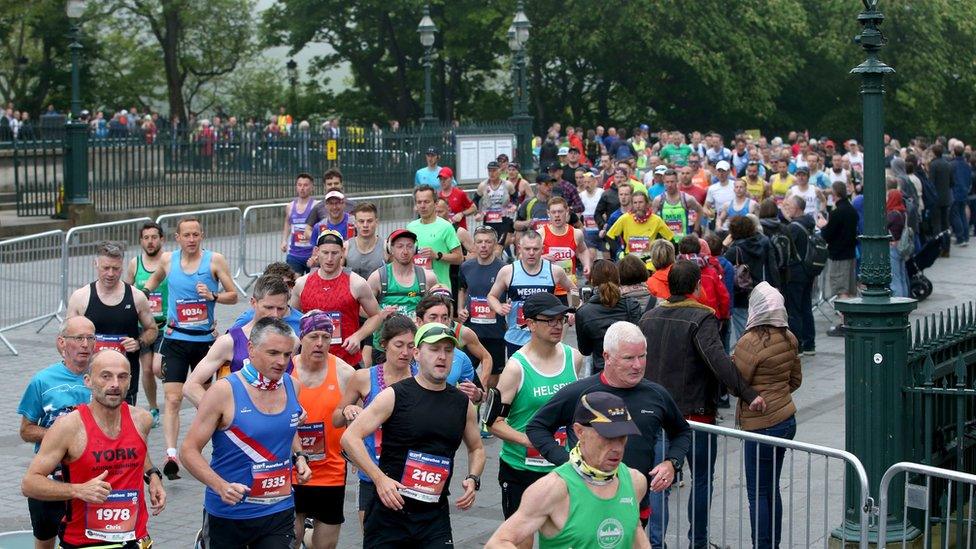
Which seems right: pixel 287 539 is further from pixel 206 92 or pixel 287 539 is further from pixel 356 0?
pixel 206 92

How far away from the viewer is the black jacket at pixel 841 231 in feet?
57.4

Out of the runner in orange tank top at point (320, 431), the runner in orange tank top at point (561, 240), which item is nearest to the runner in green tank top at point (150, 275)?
the runner in orange tank top at point (561, 240)

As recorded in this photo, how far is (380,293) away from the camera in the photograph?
11.6 m

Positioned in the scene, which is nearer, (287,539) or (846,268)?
(287,539)

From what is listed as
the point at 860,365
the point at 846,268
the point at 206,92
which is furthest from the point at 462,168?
the point at 206,92

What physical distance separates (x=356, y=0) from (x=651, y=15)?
9561mm

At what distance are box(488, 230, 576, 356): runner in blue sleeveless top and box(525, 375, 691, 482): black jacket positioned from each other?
445 centimetres

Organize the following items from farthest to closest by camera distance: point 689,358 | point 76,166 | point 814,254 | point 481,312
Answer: point 76,166
point 814,254
point 481,312
point 689,358

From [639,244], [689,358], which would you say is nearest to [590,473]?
[689,358]

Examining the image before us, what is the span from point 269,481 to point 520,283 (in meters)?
4.96

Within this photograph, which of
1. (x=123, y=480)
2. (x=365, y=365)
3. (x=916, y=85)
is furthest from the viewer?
(x=916, y=85)

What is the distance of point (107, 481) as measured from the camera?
22.8 feet

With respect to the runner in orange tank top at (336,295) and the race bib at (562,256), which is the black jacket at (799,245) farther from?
the runner in orange tank top at (336,295)

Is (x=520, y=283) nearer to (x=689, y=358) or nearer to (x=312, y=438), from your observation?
(x=689, y=358)
